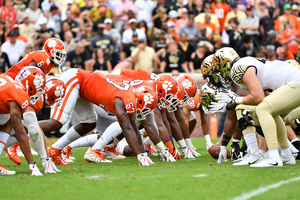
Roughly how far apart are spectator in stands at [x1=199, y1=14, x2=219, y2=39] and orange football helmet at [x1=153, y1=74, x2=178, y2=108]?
7.43 m

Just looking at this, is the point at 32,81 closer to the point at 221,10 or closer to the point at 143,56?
the point at 143,56

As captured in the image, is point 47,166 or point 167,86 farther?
point 167,86

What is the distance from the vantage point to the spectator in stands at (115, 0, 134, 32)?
603 inches

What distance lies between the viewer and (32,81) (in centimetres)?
554

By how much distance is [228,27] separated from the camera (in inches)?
567

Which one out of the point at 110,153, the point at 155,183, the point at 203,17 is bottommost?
the point at 110,153

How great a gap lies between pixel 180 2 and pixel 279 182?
12341mm

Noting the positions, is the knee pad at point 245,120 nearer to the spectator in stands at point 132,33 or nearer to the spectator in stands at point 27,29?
the spectator in stands at point 132,33

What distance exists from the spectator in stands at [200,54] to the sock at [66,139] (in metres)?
6.80

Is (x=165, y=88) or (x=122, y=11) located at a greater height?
(x=122, y=11)

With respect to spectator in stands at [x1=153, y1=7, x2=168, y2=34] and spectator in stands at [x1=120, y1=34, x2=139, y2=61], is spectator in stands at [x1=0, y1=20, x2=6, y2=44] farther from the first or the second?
spectator in stands at [x1=153, y1=7, x2=168, y2=34]

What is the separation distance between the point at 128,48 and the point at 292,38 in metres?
5.48

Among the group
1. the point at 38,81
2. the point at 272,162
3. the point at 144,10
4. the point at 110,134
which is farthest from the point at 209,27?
the point at 38,81

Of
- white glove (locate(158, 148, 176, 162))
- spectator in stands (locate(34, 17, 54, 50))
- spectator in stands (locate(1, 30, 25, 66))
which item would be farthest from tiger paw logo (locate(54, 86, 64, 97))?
spectator in stands (locate(34, 17, 54, 50))
